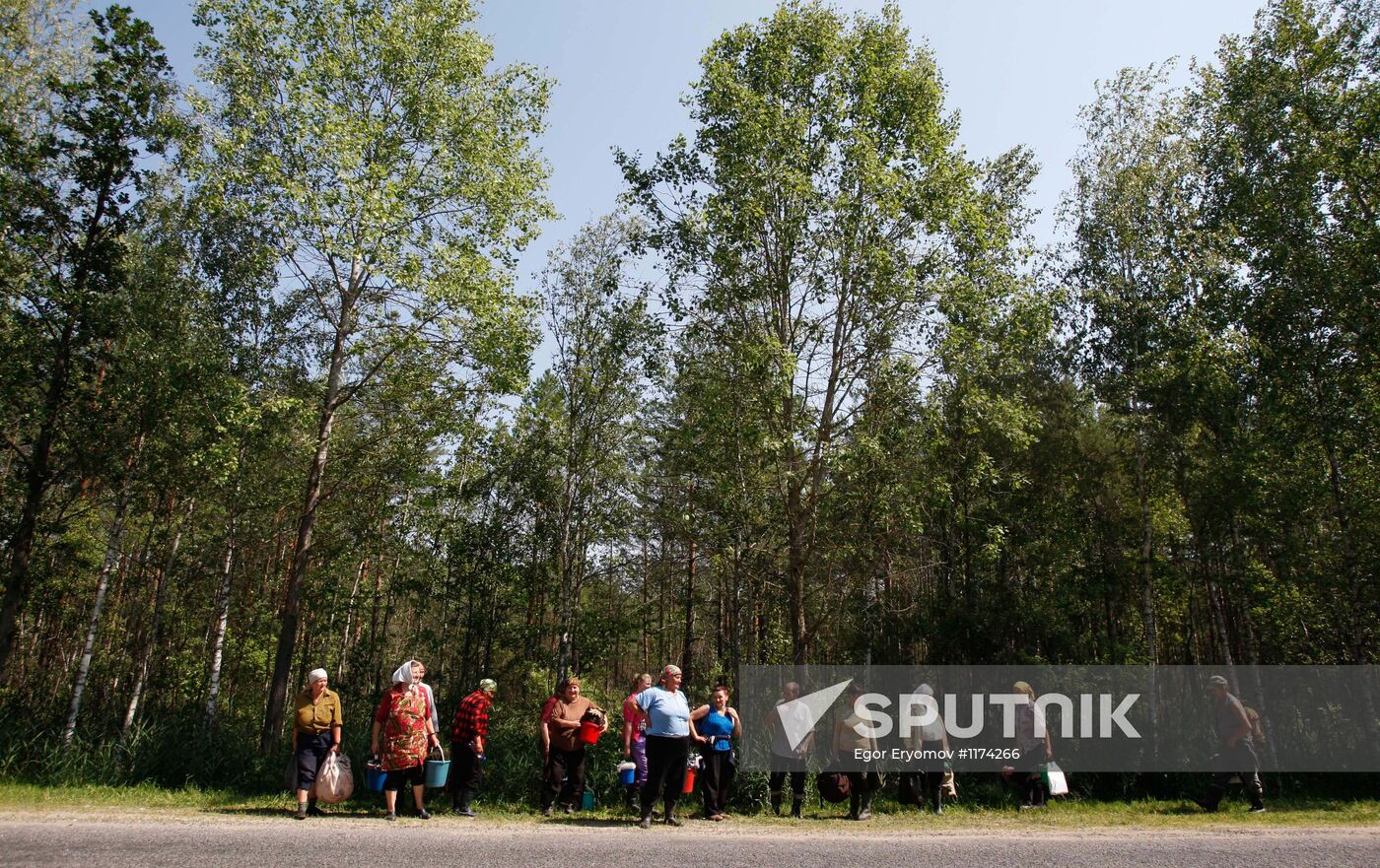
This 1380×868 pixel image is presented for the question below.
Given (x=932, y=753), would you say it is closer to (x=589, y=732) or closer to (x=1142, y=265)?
(x=589, y=732)

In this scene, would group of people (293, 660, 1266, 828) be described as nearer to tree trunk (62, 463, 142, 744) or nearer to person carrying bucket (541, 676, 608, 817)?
person carrying bucket (541, 676, 608, 817)

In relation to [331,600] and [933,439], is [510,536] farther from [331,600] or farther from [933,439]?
[933,439]

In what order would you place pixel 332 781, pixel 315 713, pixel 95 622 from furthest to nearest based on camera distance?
pixel 95 622 → pixel 315 713 → pixel 332 781

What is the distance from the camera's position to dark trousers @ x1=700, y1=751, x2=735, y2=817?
8.79 metres

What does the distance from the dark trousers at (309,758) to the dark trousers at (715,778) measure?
414 centimetres

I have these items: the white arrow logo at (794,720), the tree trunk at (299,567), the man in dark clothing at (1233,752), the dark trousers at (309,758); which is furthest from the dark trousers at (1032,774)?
the tree trunk at (299,567)

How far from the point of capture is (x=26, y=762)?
9.80m

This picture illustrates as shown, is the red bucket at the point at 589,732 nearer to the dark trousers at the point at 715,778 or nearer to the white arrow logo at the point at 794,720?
the dark trousers at the point at 715,778

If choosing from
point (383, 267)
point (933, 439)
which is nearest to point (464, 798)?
point (383, 267)

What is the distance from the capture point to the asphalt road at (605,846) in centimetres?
585

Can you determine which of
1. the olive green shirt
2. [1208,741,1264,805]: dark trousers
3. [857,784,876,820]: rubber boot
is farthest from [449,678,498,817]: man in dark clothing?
[1208,741,1264,805]: dark trousers

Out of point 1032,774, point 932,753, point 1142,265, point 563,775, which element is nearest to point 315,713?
point 563,775

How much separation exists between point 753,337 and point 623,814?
793 centimetres

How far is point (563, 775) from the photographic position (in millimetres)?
9055
